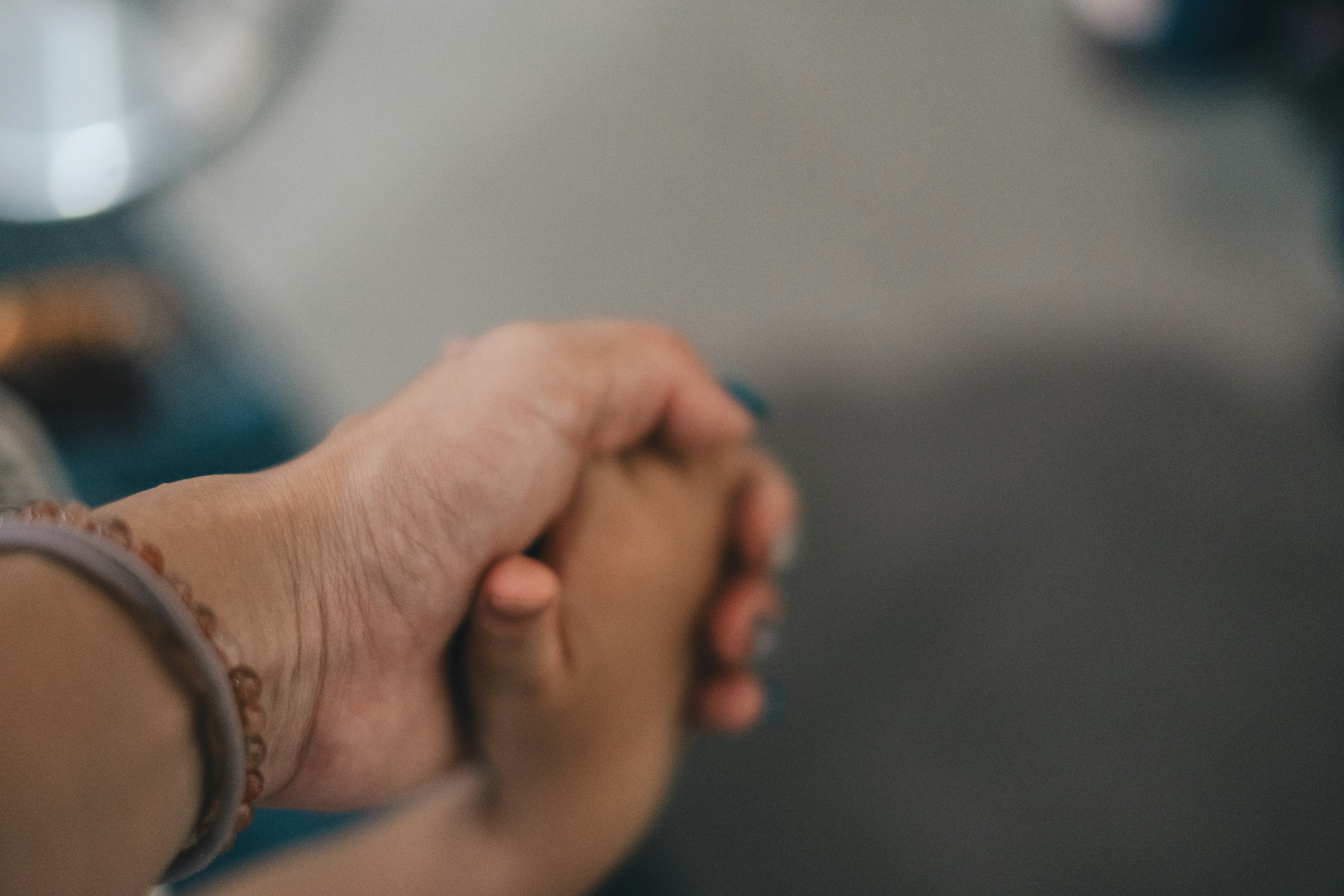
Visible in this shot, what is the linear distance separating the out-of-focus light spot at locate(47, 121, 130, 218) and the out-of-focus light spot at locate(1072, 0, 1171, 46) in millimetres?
911

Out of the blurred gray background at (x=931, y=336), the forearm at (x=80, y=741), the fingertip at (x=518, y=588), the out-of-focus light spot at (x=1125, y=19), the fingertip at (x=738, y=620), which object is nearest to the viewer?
the forearm at (x=80, y=741)

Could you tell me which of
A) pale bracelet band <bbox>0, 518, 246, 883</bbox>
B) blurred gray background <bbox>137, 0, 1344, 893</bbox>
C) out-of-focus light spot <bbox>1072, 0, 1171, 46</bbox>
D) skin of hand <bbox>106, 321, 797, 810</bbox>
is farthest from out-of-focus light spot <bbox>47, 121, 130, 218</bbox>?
out-of-focus light spot <bbox>1072, 0, 1171, 46</bbox>

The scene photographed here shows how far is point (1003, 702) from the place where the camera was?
0.68 meters

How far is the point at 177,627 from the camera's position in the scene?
0.83 ft

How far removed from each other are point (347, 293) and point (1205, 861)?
79cm

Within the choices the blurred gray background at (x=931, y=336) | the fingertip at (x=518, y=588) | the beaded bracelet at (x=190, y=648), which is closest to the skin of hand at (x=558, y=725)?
the fingertip at (x=518, y=588)

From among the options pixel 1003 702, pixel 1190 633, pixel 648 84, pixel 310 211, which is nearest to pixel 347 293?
pixel 310 211

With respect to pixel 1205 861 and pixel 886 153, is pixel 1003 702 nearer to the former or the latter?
pixel 1205 861

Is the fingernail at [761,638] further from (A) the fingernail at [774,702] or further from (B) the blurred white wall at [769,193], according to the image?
(B) the blurred white wall at [769,193]

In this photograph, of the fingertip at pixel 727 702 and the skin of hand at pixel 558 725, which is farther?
the fingertip at pixel 727 702

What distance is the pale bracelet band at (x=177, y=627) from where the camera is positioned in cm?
24

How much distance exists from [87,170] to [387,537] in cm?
61

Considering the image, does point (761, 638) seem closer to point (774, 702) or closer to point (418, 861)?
point (774, 702)

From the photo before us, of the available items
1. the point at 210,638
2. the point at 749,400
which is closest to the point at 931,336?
the point at 749,400
